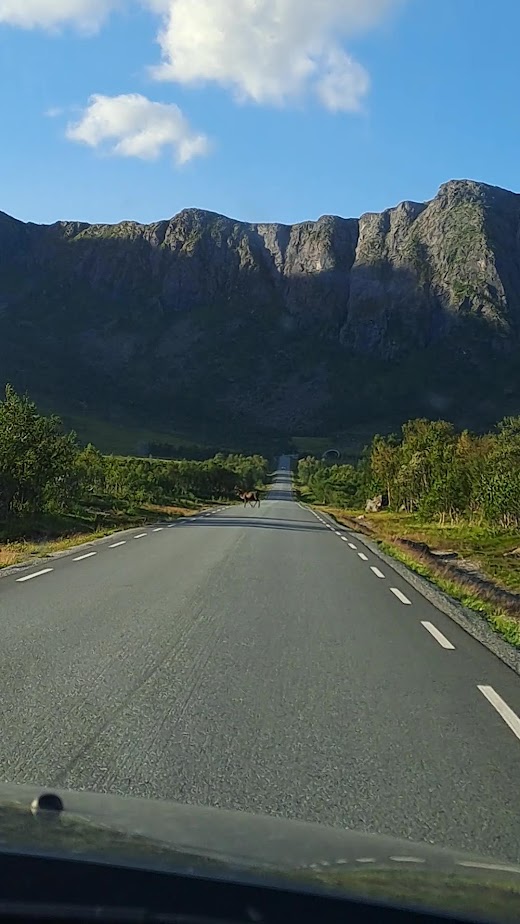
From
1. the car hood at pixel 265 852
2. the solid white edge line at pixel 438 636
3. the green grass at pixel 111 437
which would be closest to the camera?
the car hood at pixel 265 852

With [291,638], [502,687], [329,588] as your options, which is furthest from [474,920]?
[329,588]

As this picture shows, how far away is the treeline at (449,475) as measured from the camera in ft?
128

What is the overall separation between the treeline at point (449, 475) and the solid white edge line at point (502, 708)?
29.1 m

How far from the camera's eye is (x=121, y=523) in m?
42.1

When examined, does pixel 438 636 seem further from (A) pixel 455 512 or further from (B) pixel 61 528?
(A) pixel 455 512

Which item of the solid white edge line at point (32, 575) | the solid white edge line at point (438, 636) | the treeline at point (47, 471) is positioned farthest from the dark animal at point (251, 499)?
the solid white edge line at point (438, 636)

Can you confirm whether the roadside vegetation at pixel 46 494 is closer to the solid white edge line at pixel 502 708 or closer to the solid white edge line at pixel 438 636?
the solid white edge line at pixel 438 636

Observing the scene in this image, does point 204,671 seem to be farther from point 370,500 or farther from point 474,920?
point 370,500

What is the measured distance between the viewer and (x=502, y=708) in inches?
297

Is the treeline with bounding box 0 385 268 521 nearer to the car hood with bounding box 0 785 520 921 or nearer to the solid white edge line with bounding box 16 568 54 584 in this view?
the solid white edge line with bounding box 16 568 54 584

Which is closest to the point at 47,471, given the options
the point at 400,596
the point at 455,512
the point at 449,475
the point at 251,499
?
the point at 449,475

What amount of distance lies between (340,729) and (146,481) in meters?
74.1

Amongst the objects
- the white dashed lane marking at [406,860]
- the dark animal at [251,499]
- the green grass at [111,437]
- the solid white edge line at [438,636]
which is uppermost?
the green grass at [111,437]

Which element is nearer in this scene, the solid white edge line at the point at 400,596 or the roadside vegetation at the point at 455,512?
the solid white edge line at the point at 400,596
